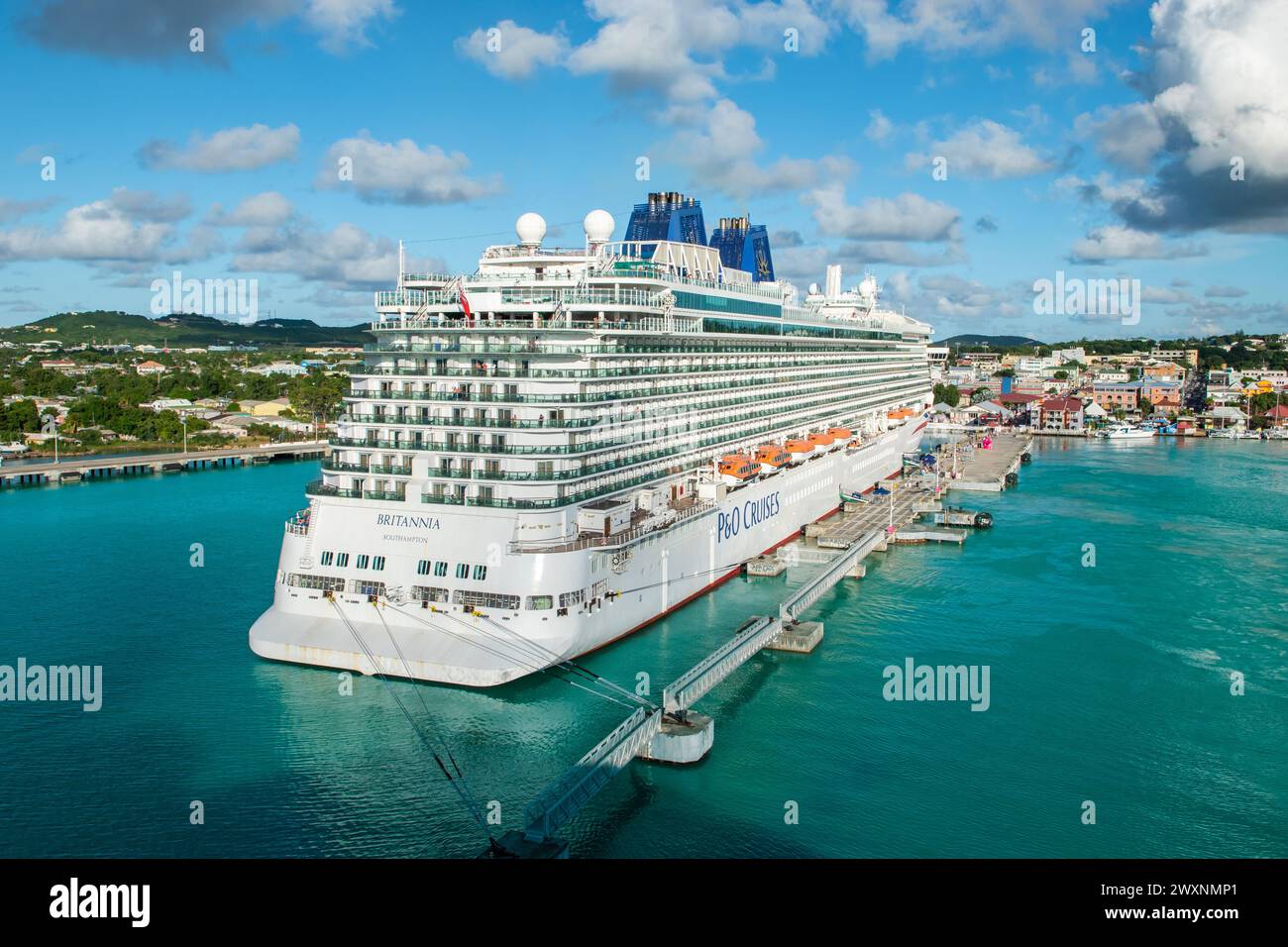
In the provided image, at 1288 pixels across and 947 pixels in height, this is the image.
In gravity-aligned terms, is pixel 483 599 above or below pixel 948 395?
below

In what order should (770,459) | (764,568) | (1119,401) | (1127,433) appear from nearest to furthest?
(764,568)
(770,459)
(1127,433)
(1119,401)

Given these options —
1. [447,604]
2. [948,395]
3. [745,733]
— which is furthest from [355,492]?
[948,395]

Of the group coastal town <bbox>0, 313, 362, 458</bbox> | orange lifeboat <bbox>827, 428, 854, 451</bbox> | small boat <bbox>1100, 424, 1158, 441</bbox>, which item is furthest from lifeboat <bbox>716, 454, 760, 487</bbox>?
small boat <bbox>1100, 424, 1158, 441</bbox>

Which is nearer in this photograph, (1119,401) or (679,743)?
(679,743)

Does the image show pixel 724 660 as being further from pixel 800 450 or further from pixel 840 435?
pixel 840 435

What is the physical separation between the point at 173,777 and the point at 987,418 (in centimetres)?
11104

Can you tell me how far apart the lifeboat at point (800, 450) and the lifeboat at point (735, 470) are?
6690mm

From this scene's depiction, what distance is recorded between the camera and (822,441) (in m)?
51.6

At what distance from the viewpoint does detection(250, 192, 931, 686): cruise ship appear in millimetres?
26609

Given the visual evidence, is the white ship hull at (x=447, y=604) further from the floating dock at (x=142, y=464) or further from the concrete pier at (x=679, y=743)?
the floating dock at (x=142, y=464)

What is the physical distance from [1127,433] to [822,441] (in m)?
74.6

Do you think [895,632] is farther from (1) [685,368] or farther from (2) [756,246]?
(2) [756,246]

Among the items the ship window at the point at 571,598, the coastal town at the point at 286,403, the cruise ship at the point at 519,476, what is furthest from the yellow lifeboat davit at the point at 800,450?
the coastal town at the point at 286,403

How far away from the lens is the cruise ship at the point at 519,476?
26.6 m
